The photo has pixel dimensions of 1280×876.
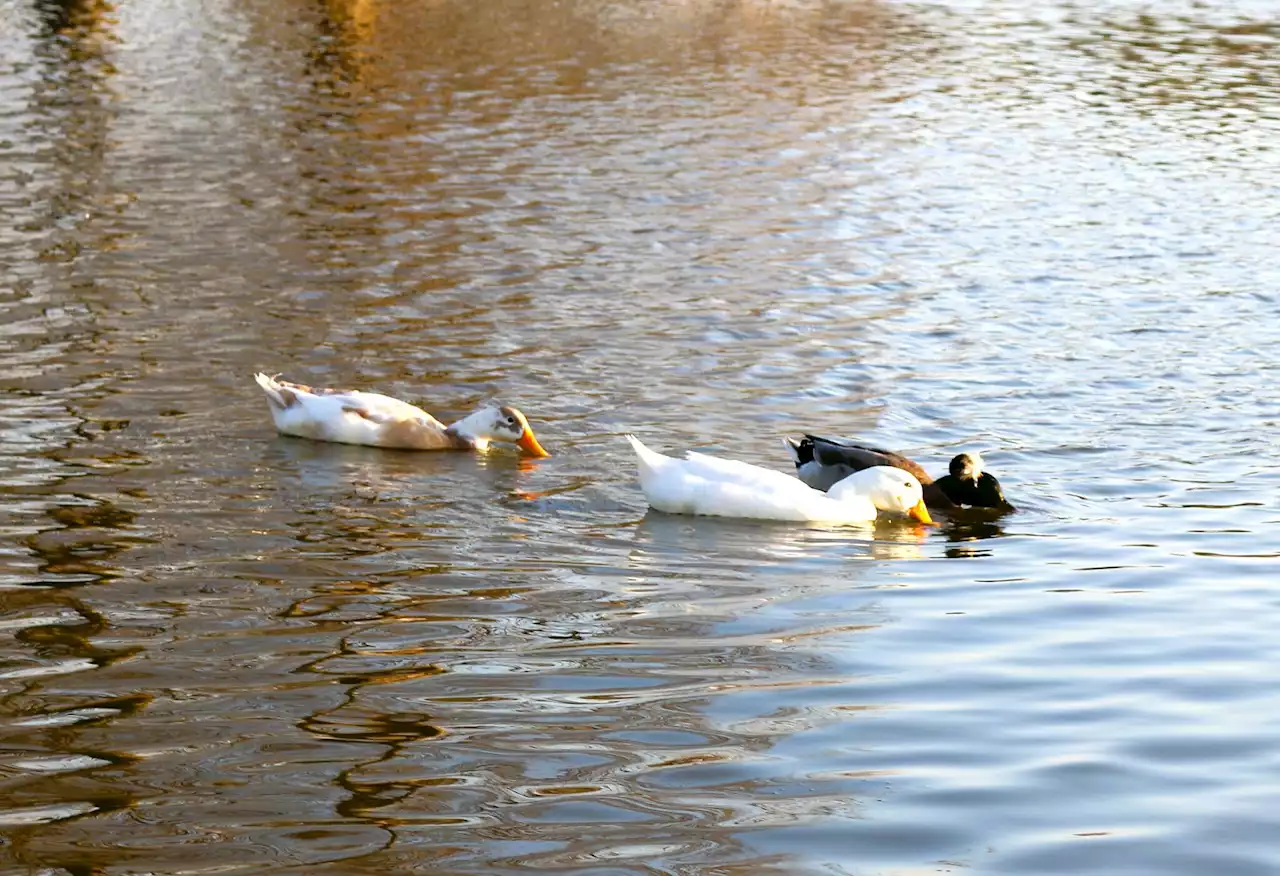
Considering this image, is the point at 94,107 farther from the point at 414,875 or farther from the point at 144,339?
the point at 414,875

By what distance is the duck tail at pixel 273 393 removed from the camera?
1101cm

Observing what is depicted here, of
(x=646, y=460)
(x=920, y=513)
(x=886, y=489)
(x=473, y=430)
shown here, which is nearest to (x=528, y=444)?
(x=473, y=430)

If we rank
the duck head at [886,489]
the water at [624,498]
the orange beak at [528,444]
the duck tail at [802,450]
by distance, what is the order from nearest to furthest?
the water at [624,498], the duck head at [886,489], the duck tail at [802,450], the orange beak at [528,444]

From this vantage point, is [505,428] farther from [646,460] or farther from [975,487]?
[975,487]

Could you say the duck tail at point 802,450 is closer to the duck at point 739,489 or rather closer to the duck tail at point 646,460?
the duck at point 739,489

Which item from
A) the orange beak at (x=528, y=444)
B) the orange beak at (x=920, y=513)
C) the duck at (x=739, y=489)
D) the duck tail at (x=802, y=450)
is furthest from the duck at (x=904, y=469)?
the orange beak at (x=528, y=444)

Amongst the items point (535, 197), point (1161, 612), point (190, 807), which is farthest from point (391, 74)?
point (190, 807)

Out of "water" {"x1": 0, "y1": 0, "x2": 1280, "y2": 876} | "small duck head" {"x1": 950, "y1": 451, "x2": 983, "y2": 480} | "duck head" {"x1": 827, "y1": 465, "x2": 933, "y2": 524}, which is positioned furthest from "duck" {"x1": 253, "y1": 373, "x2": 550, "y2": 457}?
"small duck head" {"x1": 950, "y1": 451, "x2": 983, "y2": 480}

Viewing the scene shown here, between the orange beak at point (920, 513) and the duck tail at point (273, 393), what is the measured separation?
3.68m

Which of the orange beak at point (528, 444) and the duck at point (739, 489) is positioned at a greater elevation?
the duck at point (739, 489)

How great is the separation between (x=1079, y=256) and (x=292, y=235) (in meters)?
7.30

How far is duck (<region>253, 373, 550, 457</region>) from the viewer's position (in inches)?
430

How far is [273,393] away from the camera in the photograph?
11.0m

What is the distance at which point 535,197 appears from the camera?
1980cm
